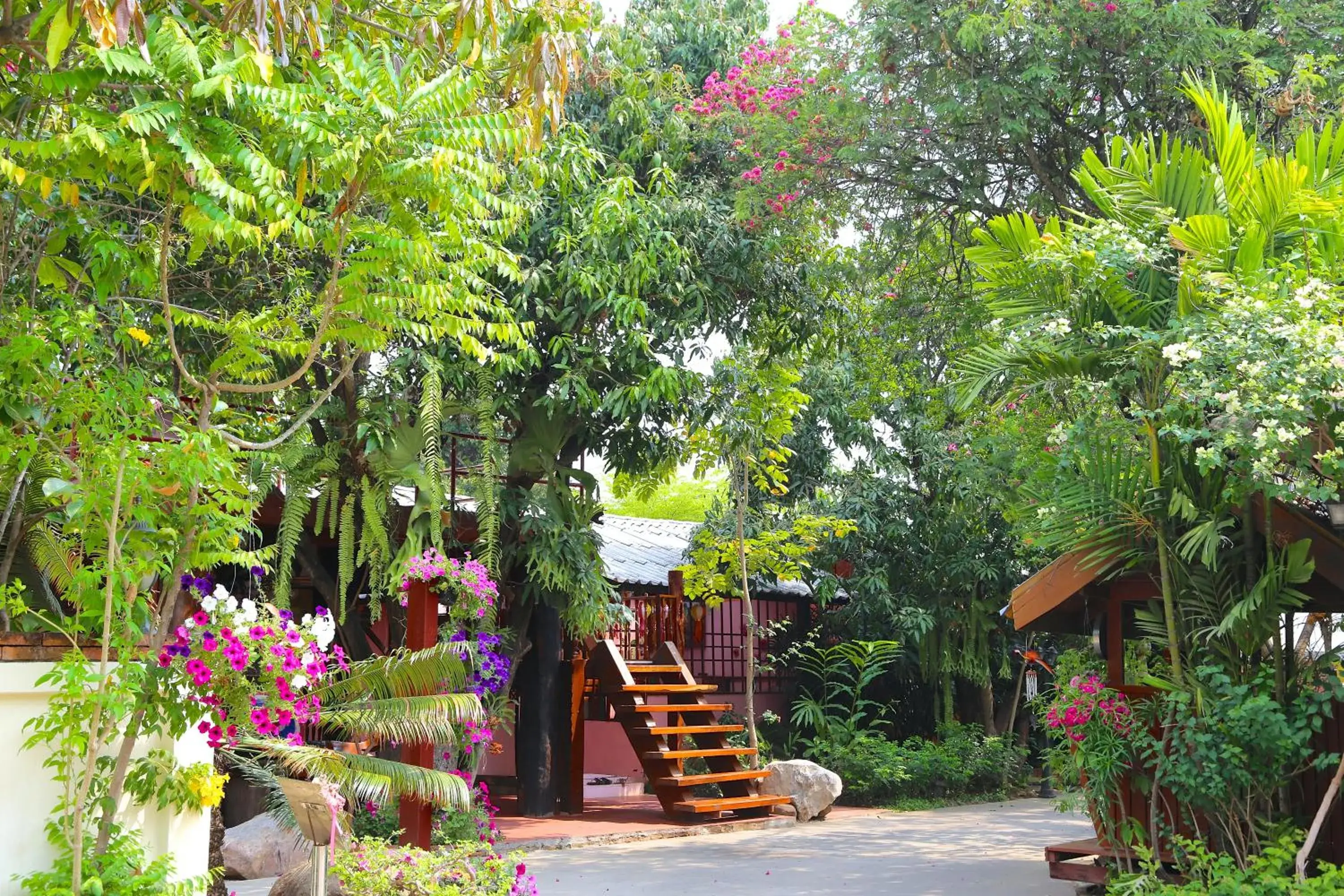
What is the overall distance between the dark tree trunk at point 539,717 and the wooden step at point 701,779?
114cm

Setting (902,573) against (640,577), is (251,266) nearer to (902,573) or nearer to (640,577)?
(640,577)

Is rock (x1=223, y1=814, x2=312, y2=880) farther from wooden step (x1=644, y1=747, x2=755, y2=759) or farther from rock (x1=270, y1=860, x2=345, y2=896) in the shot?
wooden step (x1=644, y1=747, x2=755, y2=759)

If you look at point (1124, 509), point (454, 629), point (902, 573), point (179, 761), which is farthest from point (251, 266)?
point (902, 573)

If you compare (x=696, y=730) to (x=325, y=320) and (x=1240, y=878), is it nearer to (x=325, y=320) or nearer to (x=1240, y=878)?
(x=1240, y=878)

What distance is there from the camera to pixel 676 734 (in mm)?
12898

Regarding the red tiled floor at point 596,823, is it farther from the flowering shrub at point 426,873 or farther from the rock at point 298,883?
the flowering shrub at point 426,873

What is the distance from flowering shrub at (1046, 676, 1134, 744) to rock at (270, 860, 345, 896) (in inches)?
166

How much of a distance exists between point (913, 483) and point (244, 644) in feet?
39.3

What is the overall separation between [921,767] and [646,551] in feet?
15.2

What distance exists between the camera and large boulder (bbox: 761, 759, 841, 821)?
1288 cm

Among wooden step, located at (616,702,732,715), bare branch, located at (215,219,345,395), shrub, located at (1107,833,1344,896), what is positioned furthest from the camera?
wooden step, located at (616,702,732,715)

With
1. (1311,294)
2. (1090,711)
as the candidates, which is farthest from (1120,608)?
(1311,294)

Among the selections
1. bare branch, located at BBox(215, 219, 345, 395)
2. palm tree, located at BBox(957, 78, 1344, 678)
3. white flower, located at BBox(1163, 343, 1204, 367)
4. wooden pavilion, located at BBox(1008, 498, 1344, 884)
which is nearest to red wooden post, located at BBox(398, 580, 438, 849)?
bare branch, located at BBox(215, 219, 345, 395)

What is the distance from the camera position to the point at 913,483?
16.3 metres
